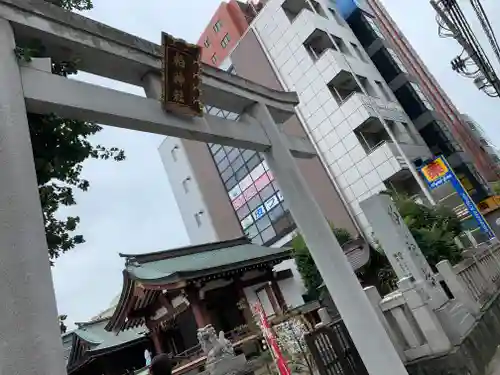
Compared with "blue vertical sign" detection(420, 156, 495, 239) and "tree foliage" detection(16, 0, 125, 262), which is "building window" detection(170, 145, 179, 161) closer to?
"blue vertical sign" detection(420, 156, 495, 239)

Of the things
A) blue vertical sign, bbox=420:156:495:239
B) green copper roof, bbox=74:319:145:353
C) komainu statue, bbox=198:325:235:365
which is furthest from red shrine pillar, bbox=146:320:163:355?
blue vertical sign, bbox=420:156:495:239

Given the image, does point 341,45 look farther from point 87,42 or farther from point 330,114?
point 87,42

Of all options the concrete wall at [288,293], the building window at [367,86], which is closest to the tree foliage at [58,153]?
the concrete wall at [288,293]

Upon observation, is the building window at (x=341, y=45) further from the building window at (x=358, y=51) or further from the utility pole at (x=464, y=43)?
the utility pole at (x=464, y=43)

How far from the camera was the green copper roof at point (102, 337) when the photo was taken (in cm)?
1858

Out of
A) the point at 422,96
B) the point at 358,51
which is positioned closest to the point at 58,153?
the point at 358,51

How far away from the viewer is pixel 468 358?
5992mm

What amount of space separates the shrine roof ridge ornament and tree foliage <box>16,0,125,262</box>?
13cm

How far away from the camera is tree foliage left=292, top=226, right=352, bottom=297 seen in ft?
61.7

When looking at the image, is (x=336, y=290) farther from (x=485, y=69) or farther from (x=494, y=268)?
(x=485, y=69)

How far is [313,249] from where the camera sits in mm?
6016

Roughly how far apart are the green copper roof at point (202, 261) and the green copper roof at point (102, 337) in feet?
14.4

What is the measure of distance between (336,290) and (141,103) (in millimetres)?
3738

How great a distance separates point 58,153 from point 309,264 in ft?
51.8
